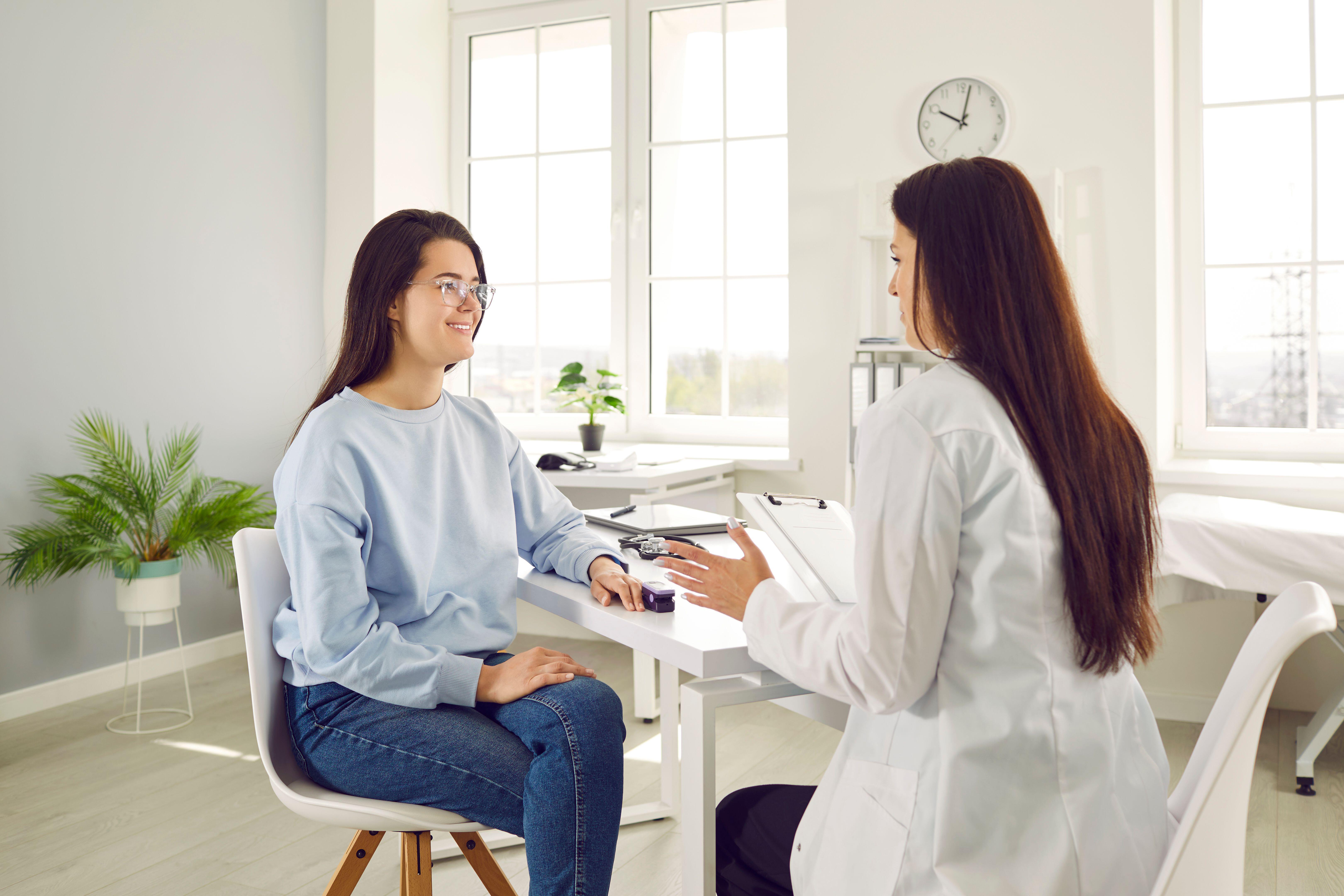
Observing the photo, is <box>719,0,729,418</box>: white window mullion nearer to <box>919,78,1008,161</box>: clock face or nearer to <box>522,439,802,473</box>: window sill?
<box>522,439,802,473</box>: window sill

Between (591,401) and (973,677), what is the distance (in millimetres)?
2812

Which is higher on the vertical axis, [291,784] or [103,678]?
[291,784]

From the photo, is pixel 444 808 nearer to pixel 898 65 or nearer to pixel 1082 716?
pixel 1082 716

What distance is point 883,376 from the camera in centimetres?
315

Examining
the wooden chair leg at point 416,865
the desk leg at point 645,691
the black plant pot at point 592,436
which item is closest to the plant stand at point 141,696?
the desk leg at point 645,691

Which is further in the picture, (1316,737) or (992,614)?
(1316,737)

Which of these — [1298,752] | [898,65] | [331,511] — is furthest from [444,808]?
[898,65]

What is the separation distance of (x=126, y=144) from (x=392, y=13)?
1.25 meters

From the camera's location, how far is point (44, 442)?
2.97 m

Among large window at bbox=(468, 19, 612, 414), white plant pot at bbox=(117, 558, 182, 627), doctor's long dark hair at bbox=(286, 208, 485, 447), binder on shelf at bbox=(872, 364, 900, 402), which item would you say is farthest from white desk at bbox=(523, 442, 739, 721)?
doctor's long dark hair at bbox=(286, 208, 485, 447)

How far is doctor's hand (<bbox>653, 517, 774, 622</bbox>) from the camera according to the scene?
109 centimetres

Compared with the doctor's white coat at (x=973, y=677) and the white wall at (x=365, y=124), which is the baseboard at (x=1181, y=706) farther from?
the white wall at (x=365, y=124)

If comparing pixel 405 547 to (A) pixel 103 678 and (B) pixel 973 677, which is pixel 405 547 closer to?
(B) pixel 973 677

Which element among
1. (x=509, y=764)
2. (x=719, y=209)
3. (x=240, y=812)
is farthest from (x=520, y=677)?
(x=719, y=209)
